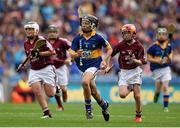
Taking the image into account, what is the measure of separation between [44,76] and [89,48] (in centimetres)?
160

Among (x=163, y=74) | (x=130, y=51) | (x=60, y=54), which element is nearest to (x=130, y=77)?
(x=130, y=51)

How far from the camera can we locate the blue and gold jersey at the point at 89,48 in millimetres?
18203

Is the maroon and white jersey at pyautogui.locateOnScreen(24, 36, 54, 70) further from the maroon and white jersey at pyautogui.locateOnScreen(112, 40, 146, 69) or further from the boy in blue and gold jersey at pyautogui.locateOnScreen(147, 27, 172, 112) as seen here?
the boy in blue and gold jersey at pyautogui.locateOnScreen(147, 27, 172, 112)

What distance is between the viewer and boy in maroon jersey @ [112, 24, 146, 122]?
1822 centimetres

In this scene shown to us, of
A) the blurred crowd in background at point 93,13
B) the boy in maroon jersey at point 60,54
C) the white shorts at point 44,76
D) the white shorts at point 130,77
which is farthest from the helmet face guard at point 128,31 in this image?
the blurred crowd in background at point 93,13

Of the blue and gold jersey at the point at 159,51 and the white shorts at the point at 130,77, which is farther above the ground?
the blue and gold jersey at the point at 159,51

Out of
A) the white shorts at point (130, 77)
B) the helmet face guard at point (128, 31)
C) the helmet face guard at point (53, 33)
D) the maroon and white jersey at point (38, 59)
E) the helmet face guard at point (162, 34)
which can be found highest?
the helmet face guard at point (53, 33)

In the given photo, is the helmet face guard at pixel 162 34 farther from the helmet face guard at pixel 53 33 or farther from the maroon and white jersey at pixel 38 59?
the maroon and white jersey at pixel 38 59

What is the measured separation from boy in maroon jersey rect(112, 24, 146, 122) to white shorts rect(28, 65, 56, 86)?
179cm

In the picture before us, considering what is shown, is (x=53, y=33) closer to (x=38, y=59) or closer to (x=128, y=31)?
(x=38, y=59)

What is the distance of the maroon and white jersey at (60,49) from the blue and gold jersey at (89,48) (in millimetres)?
5438

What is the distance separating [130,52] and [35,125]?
3.23 meters

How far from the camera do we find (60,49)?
23844 millimetres

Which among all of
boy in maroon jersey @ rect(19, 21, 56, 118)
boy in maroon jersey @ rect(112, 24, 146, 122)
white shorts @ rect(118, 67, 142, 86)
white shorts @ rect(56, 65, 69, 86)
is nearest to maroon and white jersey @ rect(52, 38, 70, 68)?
white shorts @ rect(56, 65, 69, 86)
